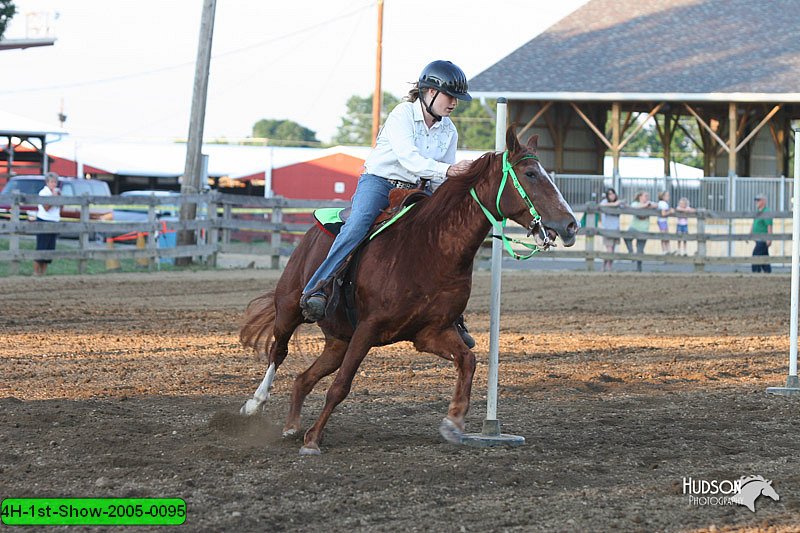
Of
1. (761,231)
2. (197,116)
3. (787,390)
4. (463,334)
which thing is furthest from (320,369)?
(761,231)

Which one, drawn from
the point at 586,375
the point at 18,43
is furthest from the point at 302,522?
the point at 18,43

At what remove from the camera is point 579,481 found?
596 cm

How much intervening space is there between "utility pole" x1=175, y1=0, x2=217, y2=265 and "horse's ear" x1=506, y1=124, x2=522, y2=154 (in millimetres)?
18309

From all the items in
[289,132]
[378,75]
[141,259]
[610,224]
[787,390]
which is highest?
[289,132]

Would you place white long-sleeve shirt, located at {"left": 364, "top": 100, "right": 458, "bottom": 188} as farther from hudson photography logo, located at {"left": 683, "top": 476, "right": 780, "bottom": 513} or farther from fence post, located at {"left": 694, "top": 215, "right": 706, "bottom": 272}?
fence post, located at {"left": 694, "top": 215, "right": 706, "bottom": 272}

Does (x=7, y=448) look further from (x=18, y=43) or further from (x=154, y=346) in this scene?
(x=18, y=43)

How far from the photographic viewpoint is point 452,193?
266 inches

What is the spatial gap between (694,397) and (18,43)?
31503mm

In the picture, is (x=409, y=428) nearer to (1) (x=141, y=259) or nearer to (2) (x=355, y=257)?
(2) (x=355, y=257)

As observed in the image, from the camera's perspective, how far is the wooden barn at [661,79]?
110 ft

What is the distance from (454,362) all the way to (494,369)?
0.54 meters

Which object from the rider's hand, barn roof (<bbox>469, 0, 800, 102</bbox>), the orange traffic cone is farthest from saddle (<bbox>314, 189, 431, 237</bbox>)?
barn roof (<bbox>469, 0, 800, 102</bbox>)

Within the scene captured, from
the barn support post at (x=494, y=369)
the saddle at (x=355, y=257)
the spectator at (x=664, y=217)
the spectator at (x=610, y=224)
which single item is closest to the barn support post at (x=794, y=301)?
the barn support post at (x=494, y=369)

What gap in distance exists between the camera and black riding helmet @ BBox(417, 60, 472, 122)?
690 cm
